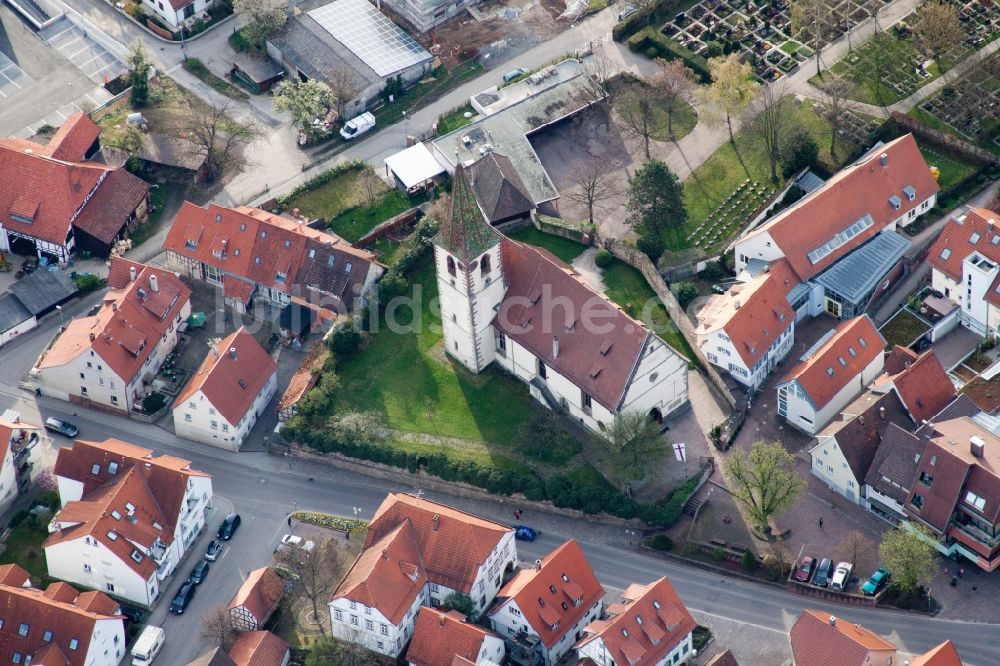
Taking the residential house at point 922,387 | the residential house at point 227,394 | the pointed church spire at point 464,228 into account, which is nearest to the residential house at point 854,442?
the residential house at point 922,387

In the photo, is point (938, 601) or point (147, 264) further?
point (147, 264)

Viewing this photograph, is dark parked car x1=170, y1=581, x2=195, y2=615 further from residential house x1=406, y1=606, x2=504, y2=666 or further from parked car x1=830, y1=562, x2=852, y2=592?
parked car x1=830, y1=562, x2=852, y2=592

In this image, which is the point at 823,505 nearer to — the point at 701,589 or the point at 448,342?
the point at 701,589

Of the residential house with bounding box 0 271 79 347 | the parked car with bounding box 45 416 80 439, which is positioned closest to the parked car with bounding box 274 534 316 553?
the parked car with bounding box 45 416 80 439

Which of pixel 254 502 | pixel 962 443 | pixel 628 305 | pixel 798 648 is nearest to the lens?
pixel 798 648

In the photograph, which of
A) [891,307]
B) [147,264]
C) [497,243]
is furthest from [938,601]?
[147,264]

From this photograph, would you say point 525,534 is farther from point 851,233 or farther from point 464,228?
point 851,233

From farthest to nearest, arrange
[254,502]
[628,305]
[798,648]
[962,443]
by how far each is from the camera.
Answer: [628,305], [254,502], [962,443], [798,648]

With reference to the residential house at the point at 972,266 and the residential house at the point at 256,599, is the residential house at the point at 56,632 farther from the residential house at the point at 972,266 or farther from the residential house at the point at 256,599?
the residential house at the point at 972,266
